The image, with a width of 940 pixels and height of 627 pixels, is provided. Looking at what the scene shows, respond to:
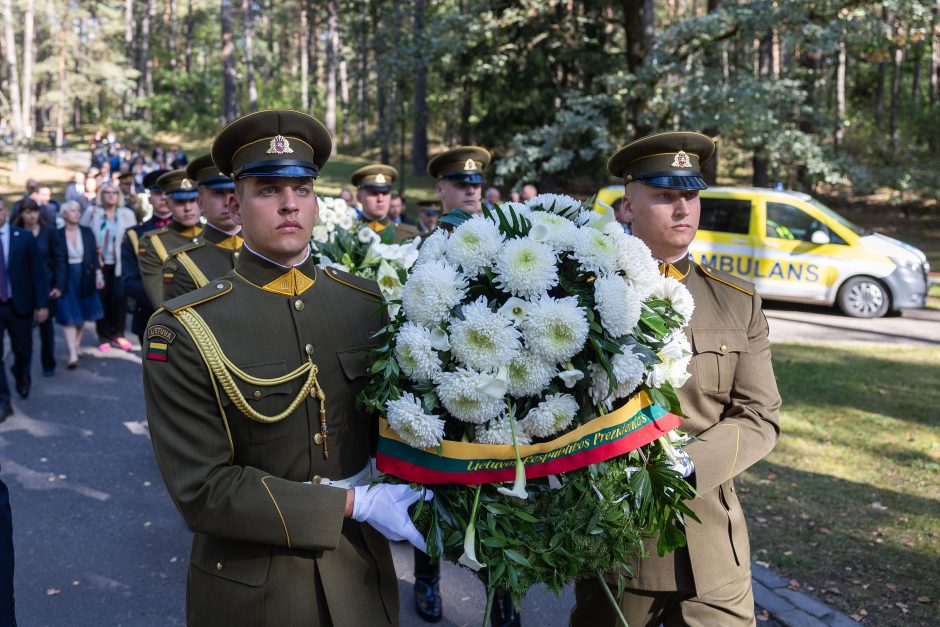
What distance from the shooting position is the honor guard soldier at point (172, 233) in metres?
6.77

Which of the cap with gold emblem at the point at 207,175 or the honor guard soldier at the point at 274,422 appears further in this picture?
the cap with gold emblem at the point at 207,175

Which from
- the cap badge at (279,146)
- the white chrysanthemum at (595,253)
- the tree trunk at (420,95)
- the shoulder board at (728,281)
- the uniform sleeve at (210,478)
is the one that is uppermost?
the tree trunk at (420,95)

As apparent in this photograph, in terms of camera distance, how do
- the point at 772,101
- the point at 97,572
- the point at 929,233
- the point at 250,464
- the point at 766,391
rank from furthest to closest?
1. the point at 929,233
2. the point at 772,101
3. the point at 97,572
4. the point at 766,391
5. the point at 250,464

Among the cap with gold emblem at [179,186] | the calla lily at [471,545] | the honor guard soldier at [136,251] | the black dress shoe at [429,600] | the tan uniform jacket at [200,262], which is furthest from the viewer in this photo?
the honor guard soldier at [136,251]

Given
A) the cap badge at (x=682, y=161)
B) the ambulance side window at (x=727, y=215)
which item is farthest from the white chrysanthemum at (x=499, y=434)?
the ambulance side window at (x=727, y=215)

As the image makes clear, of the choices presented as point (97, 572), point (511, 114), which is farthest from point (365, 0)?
point (97, 572)

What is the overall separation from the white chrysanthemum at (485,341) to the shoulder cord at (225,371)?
1.79ft

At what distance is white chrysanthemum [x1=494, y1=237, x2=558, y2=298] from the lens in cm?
232

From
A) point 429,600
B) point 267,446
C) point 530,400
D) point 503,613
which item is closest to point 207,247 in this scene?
point 429,600

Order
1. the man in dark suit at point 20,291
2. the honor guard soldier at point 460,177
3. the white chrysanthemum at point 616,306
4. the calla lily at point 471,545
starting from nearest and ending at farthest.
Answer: the calla lily at point 471,545
the white chrysanthemum at point 616,306
the honor guard soldier at point 460,177
the man in dark suit at point 20,291

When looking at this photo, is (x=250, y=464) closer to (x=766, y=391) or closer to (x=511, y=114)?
(x=766, y=391)

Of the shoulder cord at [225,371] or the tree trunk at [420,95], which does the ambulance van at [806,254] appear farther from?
the shoulder cord at [225,371]

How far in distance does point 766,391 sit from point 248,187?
1969 millimetres

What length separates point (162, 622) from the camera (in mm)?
4688
